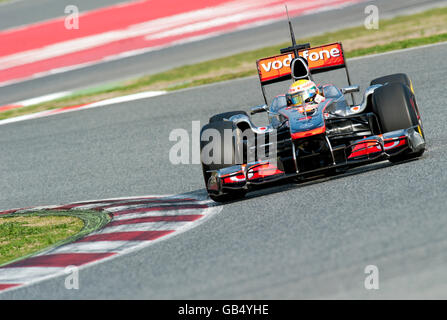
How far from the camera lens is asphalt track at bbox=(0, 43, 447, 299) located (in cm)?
498

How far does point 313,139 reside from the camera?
7852 millimetres

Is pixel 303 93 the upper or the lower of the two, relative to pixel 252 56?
lower

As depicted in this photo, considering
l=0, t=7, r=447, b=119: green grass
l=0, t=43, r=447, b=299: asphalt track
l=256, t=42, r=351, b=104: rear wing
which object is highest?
l=0, t=7, r=447, b=119: green grass

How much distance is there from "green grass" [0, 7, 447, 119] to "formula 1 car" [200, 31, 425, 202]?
7820 millimetres

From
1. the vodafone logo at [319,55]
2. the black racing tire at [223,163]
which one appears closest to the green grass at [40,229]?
the black racing tire at [223,163]

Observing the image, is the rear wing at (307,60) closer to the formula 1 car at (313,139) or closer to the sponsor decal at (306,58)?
the sponsor decal at (306,58)

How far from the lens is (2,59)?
21.6m

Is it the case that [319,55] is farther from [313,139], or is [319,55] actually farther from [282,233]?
[282,233]

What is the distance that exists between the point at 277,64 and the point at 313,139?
5.85ft

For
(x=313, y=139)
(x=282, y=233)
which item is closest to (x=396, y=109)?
(x=313, y=139)

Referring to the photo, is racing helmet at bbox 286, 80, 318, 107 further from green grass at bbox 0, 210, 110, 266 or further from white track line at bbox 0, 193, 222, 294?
green grass at bbox 0, 210, 110, 266

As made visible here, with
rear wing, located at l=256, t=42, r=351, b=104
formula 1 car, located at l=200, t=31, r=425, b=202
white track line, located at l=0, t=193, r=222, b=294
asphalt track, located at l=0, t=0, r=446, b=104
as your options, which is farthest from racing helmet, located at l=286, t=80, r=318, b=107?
asphalt track, located at l=0, t=0, r=446, b=104

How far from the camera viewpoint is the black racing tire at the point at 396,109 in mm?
7955
